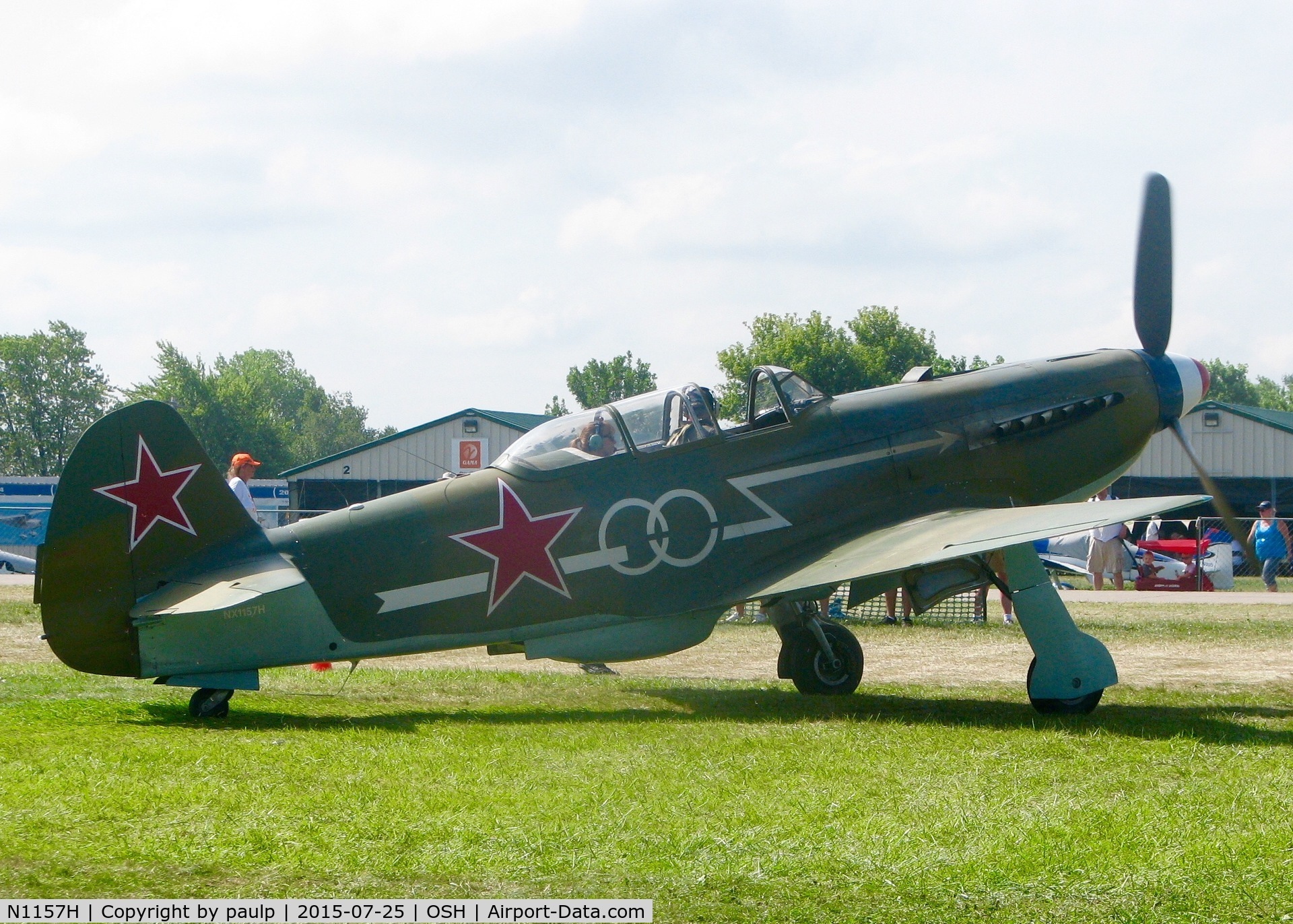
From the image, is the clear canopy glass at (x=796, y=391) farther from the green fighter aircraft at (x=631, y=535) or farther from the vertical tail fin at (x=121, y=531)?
the vertical tail fin at (x=121, y=531)

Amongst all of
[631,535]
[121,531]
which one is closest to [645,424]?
[631,535]

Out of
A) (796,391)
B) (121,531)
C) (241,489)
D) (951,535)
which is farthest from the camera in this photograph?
(241,489)

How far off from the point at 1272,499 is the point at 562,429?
129 feet

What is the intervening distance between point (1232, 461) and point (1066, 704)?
3854 centimetres

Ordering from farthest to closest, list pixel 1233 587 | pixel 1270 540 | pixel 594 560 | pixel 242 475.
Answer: pixel 1233 587 → pixel 1270 540 → pixel 242 475 → pixel 594 560

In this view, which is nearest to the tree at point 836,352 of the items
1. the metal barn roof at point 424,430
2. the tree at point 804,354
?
the tree at point 804,354

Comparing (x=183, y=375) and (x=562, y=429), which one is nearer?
(x=562, y=429)

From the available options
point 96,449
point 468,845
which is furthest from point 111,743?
point 468,845

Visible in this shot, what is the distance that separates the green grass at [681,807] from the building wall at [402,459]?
38.8m

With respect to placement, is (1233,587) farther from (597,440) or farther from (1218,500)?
(597,440)

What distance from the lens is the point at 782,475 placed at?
8.81m

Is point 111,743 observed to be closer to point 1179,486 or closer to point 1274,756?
point 1274,756

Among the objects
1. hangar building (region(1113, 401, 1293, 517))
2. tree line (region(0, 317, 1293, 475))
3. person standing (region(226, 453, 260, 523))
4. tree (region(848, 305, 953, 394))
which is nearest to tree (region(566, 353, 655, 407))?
tree line (region(0, 317, 1293, 475))

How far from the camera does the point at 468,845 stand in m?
4.32
